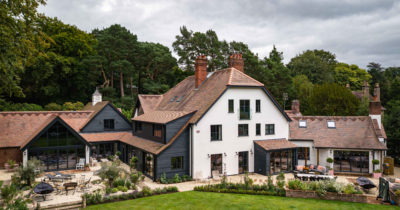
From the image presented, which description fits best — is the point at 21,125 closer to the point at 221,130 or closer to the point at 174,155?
the point at 174,155

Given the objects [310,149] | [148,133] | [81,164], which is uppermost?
[148,133]

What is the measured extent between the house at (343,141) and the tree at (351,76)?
149 ft

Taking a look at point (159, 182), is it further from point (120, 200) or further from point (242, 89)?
point (242, 89)

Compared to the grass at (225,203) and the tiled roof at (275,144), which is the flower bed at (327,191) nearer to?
the grass at (225,203)

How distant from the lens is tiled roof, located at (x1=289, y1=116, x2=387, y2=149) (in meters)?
21.9

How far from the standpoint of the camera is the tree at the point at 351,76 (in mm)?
63634

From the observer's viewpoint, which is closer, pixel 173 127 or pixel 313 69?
pixel 173 127

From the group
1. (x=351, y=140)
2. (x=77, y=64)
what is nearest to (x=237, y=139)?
(x=351, y=140)

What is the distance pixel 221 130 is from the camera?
20.8m

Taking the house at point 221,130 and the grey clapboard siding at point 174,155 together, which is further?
the house at point 221,130

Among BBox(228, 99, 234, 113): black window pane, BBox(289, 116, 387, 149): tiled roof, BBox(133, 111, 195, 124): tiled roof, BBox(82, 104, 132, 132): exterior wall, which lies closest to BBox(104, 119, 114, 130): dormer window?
BBox(82, 104, 132, 132): exterior wall

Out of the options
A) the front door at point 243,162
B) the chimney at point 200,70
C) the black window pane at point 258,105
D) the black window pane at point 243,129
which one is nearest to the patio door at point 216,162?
the front door at point 243,162

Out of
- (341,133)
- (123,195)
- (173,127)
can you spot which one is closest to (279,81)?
(341,133)

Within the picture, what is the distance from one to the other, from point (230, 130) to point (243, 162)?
9.81ft
